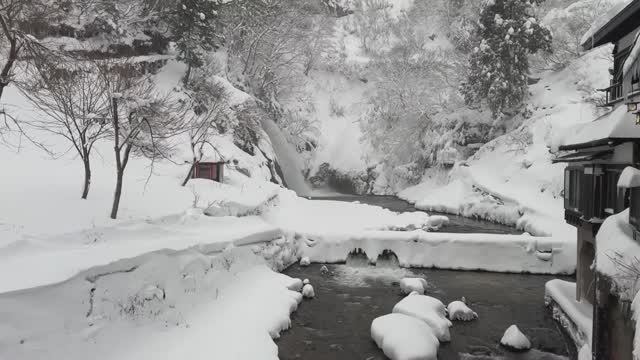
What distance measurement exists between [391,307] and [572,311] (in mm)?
4837

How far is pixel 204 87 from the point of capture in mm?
28859

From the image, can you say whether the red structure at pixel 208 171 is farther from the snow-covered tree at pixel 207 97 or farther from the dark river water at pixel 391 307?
the dark river water at pixel 391 307

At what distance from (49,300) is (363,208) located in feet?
71.1

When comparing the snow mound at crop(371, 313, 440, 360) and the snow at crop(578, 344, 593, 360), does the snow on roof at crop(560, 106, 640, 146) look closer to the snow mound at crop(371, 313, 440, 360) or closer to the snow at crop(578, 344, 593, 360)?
the snow at crop(578, 344, 593, 360)

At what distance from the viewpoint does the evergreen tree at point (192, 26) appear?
87.7 ft

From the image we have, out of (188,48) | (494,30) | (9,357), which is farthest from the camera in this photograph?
(494,30)

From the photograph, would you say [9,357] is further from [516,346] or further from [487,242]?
[487,242]

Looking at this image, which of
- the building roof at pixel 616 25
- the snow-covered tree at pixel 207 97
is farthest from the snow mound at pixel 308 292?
the snow-covered tree at pixel 207 97

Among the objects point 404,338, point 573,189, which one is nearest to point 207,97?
point 573,189

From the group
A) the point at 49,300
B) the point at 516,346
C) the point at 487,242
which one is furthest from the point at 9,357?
the point at 487,242

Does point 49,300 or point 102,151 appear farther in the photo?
point 102,151

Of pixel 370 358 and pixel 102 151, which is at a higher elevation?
pixel 102 151

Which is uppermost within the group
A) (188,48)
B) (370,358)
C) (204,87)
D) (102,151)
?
(188,48)

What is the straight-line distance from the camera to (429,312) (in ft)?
37.6
